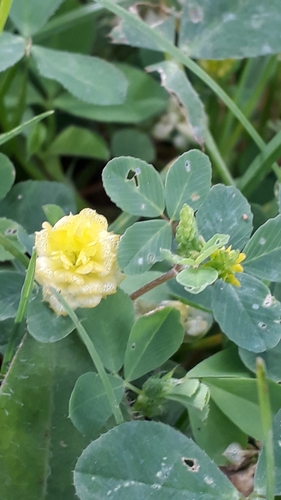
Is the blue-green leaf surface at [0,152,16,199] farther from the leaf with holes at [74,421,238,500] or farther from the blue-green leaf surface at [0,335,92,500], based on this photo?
the leaf with holes at [74,421,238,500]

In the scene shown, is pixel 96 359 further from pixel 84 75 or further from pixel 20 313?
pixel 84 75

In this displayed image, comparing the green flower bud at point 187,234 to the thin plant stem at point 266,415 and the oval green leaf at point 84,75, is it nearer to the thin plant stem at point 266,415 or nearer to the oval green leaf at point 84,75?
the thin plant stem at point 266,415

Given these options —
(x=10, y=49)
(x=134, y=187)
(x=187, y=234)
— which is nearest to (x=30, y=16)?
(x=10, y=49)

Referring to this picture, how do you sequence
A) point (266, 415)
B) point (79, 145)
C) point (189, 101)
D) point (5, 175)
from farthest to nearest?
point (79, 145) < point (189, 101) < point (5, 175) < point (266, 415)

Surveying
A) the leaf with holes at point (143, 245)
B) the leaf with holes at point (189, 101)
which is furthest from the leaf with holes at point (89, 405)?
the leaf with holes at point (189, 101)

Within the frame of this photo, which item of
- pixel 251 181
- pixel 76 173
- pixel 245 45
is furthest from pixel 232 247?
pixel 76 173

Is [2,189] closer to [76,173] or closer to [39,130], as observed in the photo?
[39,130]

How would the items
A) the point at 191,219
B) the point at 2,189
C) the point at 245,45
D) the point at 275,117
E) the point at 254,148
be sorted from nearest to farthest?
the point at 191,219
the point at 2,189
the point at 245,45
the point at 254,148
the point at 275,117
